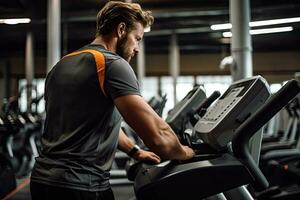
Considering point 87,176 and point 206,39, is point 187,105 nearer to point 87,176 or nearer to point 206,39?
point 87,176

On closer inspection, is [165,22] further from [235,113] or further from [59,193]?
[59,193]

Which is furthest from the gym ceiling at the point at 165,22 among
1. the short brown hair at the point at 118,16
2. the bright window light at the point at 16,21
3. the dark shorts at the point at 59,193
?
the dark shorts at the point at 59,193

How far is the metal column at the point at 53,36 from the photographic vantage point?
Answer: 231 inches

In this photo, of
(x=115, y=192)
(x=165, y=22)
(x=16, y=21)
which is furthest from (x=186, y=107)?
(x=165, y=22)

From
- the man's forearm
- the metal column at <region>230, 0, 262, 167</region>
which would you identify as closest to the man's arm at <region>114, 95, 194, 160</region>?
the man's forearm

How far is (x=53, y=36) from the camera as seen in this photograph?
5.98 metres

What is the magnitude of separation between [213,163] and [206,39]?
9956 mm

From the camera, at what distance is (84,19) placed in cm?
838

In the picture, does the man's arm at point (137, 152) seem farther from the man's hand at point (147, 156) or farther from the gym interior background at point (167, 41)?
the gym interior background at point (167, 41)

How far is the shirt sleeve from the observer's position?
4.18 feet

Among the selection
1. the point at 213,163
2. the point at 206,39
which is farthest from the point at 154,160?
the point at 206,39

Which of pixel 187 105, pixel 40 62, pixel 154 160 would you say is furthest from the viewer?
pixel 40 62

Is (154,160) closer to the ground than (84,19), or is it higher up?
closer to the ground

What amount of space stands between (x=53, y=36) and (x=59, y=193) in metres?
4.96
